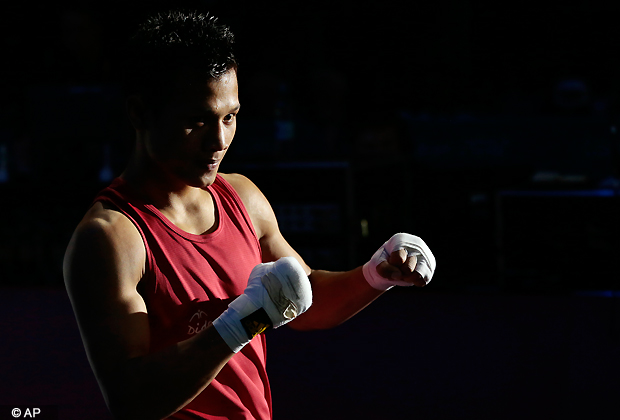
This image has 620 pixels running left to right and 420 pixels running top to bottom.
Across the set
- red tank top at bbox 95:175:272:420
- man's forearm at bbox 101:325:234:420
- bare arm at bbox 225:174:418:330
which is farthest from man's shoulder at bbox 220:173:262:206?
man's forearm at bbox 101:325:234:420

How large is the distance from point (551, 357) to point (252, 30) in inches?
224

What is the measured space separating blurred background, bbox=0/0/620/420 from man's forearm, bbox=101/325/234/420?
175 centimetres

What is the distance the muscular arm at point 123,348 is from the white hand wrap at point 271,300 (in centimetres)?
6

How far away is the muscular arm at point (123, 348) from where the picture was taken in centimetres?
115

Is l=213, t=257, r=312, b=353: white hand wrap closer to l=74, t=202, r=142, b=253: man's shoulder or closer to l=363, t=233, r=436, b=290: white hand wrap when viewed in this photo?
l=74, t=202, r=142, b=253: man's shoulder

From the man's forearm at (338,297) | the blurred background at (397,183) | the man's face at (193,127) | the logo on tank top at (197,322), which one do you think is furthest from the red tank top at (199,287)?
the blurred background at (397,183)

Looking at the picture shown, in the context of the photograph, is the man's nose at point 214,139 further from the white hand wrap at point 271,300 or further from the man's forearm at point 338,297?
the man's forearm at point 338,297

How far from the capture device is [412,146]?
5285mm

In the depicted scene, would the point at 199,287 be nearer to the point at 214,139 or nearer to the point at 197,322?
the point at 197,322

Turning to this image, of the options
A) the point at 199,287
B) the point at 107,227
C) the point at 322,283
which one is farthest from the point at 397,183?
the point at 107,227

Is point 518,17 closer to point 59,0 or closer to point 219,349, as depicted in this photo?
point 59,0

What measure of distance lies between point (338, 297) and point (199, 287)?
0.42 metres

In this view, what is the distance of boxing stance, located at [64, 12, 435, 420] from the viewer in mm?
1164

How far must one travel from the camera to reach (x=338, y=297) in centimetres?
161
